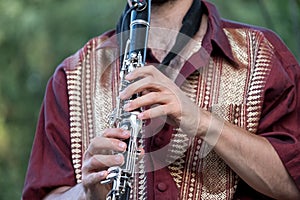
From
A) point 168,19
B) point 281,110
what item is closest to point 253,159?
point 281,110

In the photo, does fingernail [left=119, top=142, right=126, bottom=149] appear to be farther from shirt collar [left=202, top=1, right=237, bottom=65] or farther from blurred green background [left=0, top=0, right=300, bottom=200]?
blurred green background [left=0, top=0, right=300, bottom=200]

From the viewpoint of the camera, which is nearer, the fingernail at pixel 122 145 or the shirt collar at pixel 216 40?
Result: the fingernail at pixel 122 145

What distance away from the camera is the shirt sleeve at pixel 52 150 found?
11.0ft

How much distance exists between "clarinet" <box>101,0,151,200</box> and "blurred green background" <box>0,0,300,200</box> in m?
3.22

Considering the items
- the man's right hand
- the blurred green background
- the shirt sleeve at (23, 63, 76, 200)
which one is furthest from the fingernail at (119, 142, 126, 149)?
the blurred green background

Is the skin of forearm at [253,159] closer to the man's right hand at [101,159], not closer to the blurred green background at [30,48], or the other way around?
the man's right hand at [101,159]

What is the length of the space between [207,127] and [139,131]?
194mm

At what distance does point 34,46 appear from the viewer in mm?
6598

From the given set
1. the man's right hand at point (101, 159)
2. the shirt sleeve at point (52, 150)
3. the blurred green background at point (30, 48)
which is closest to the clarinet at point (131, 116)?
the man's right hand at point (101, 159)

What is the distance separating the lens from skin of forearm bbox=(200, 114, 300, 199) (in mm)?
3094

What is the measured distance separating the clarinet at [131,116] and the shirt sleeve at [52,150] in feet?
1.16

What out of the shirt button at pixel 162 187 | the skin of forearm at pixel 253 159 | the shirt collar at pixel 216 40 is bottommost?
the shirt button at pixel 162 187

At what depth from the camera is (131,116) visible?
2.91 meters

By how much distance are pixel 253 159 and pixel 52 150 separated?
59 cm
